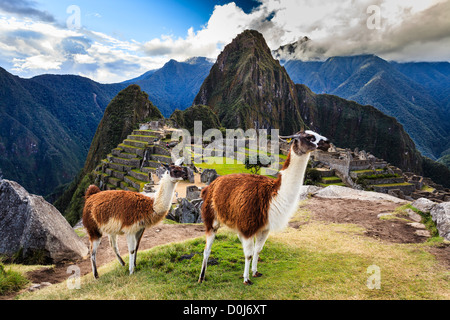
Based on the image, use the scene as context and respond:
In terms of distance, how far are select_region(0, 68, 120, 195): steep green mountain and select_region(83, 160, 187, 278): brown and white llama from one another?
12590 cm

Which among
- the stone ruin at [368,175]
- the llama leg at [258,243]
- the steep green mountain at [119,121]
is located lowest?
the stone ruin at [368,175]

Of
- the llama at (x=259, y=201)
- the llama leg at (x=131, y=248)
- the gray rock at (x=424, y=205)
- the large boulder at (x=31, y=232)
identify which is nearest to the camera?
the llama at (x=259, y=201)

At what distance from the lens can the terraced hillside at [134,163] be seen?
102ft

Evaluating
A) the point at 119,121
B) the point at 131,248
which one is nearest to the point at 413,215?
the point at 131,248

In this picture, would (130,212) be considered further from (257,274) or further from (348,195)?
(348,195)

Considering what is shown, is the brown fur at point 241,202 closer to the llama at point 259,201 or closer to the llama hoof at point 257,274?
the llama at point 259,201

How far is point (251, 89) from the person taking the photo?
498 ft

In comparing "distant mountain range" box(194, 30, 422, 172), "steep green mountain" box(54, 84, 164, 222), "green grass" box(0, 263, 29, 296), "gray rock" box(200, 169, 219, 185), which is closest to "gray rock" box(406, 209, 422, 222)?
"green grass" box(0, 263, 29, 296)

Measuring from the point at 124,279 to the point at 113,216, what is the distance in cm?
119

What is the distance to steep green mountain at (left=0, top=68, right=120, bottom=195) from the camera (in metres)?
118

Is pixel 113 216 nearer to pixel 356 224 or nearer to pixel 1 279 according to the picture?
pixel 1 279

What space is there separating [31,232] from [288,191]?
660cm

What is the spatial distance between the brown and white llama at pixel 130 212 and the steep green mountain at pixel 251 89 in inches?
5137

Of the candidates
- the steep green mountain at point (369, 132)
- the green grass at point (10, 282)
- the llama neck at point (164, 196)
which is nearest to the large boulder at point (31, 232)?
the green grass at point (10, 282)
